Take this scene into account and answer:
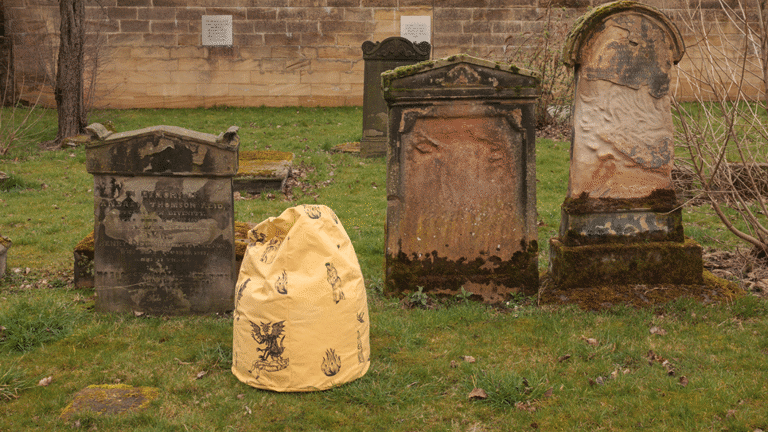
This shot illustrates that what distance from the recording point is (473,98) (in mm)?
4754

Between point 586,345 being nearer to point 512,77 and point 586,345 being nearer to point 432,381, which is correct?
point 432,381

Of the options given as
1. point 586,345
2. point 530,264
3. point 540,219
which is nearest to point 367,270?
point 530,264

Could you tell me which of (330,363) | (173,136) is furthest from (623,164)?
(173,136)

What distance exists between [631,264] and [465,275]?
129 cm

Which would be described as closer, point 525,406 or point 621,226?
point 525,406

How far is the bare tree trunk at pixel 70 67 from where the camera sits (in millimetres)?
11141

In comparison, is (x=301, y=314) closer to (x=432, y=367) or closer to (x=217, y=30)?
(x=432, y=367)

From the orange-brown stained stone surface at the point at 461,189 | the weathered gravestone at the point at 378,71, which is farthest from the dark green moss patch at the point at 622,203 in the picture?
the weathered gravestone at the point at 378,71

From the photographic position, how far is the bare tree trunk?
11.1m

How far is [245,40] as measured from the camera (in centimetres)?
1521

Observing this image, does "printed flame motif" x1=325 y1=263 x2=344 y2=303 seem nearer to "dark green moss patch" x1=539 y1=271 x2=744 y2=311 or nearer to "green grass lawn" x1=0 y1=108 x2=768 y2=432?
"green grass lawn" x1=0 y1=108 x2=768 y2=432

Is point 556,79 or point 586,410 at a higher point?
point 556,79

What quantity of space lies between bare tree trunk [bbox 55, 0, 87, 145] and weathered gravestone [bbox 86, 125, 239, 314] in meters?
7.99

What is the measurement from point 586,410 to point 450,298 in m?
1.77
